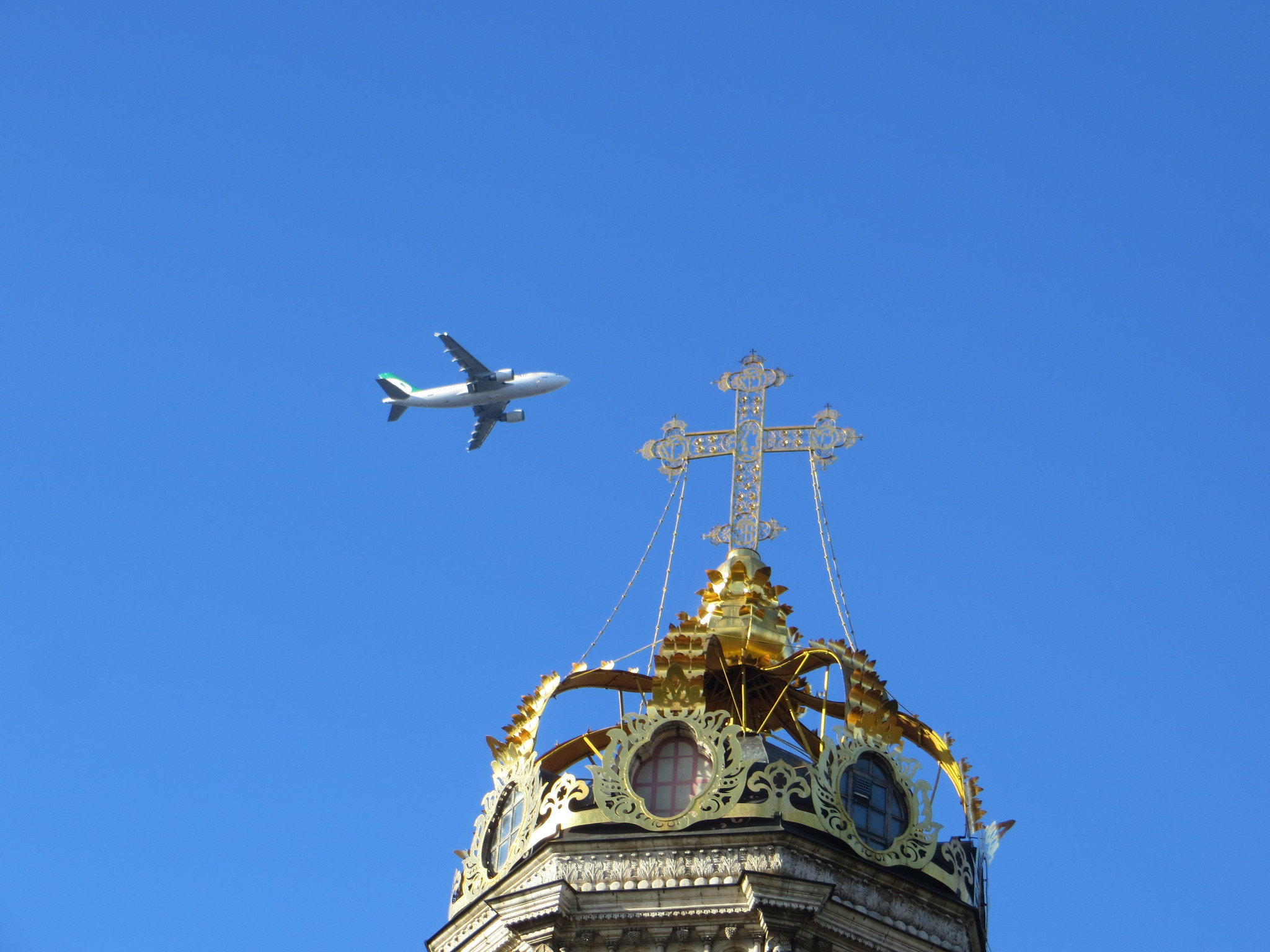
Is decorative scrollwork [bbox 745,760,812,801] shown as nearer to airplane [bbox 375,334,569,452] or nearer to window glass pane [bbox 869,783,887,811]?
window glass pane [bbox 869,783,887,811]

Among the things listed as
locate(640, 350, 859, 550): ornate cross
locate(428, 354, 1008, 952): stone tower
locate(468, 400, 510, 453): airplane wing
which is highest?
locate(468, 400, 510, 453): airplane wing

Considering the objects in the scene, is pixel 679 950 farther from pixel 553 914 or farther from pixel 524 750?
pixel 524 750

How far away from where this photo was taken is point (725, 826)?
23.4m

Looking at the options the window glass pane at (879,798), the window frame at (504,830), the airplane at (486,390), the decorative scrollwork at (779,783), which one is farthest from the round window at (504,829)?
the airplane at (486,390)

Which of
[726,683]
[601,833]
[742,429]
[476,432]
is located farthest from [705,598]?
[476,432]

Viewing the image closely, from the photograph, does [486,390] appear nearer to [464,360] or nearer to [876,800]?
[464,360]

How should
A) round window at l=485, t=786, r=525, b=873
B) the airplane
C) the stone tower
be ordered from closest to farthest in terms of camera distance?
1. the stone tower
2. round window at l=485, t=786, r=525, b=873
3. the airplane

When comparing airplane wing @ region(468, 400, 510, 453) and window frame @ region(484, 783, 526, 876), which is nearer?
window frame @ region(484, 783, 526, 876)

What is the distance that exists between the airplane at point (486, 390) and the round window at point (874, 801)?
43180 millimetres

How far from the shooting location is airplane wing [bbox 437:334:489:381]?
221 ft

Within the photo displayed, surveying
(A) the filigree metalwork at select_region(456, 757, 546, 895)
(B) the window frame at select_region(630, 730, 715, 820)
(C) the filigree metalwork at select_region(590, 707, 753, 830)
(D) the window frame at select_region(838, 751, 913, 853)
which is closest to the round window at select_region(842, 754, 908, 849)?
(D) the window frame at select_region(838, 751, 913, 853)

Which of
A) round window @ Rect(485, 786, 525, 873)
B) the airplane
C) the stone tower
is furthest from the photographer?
the airplane

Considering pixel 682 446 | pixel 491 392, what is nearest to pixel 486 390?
pixel 491 392

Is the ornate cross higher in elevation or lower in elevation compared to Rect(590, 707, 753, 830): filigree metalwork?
higher
